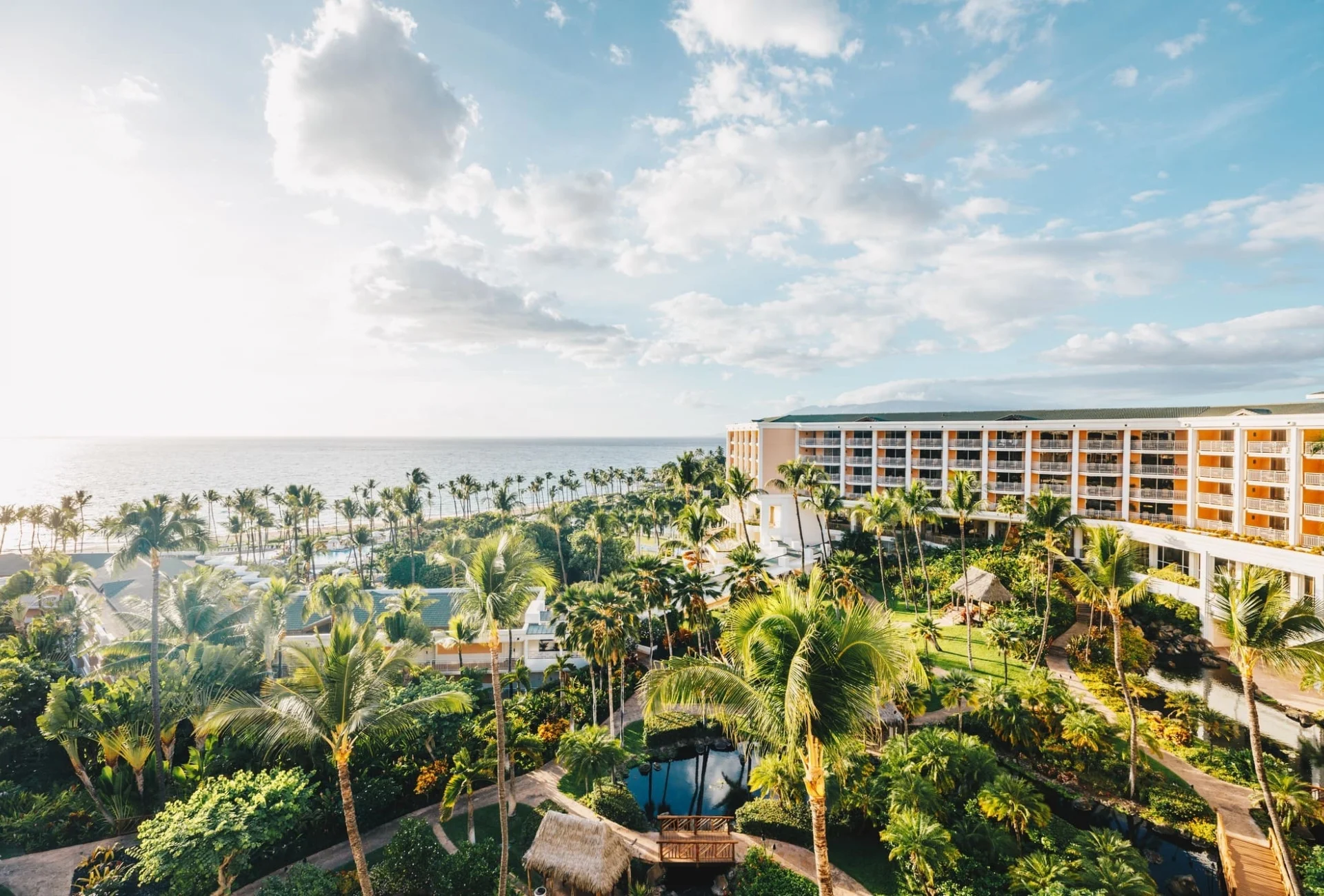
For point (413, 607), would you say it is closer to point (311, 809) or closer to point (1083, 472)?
point (311, 809)

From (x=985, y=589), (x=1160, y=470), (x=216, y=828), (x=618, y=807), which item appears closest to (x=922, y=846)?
(x=618, y=807)

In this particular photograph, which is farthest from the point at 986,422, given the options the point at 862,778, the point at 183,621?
the point at 183,621

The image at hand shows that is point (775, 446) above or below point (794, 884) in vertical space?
above

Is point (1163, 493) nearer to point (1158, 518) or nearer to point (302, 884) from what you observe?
point (1158, 518)

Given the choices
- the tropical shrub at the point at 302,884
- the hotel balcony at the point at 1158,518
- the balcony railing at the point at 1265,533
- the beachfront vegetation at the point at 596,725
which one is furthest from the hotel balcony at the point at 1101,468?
the tropical shrub at the point at 302,884

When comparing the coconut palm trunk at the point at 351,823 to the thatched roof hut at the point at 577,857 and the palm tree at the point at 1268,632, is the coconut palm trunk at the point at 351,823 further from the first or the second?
the palm tree at the point at 1268,632

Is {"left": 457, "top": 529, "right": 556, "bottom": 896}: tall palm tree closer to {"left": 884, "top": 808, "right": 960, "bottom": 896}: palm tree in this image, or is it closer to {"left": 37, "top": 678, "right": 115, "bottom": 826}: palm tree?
{"left": 884, "top": 808, "right": 960, "bottom": 896}: palm tree

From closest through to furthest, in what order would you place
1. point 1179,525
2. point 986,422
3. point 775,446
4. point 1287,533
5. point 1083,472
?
point 1287,533 → point 1179,525 → point 1083,472 → point 986,422 → point 775,446
